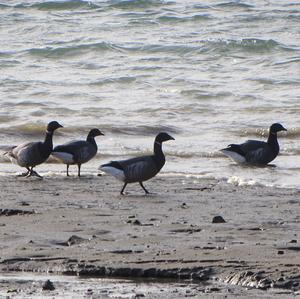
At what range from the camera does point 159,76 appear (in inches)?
934

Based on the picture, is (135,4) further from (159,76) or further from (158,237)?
(158,237)

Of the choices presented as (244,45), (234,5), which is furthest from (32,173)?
(234,5)

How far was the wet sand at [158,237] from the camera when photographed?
25.2 ft

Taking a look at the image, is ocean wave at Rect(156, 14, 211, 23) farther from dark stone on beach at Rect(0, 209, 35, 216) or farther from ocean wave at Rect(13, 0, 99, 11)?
dark stone on beach at Rect(0, 209, 35, 216)

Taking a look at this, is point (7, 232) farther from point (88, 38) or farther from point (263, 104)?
point (88, 38)

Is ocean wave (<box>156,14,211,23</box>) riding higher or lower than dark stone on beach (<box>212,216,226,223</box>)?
lower

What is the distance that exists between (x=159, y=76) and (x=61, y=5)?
10089 millimetres

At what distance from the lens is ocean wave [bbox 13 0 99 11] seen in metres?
32.7

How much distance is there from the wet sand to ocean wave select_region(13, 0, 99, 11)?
796 inches

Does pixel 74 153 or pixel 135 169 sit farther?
pixel 74 153

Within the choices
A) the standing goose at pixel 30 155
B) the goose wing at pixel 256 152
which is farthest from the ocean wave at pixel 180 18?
the standing goose at pixel 30 155

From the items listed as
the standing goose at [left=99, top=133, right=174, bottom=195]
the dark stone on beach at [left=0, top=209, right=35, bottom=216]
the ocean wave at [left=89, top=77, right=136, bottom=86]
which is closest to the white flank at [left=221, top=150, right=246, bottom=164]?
the standing goose at [left=99, top=133, right=174, bottom=195]

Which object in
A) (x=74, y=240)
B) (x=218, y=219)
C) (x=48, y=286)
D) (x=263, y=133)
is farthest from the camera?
(x=263, y=133)

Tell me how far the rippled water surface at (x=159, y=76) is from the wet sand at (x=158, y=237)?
6.27 feet
